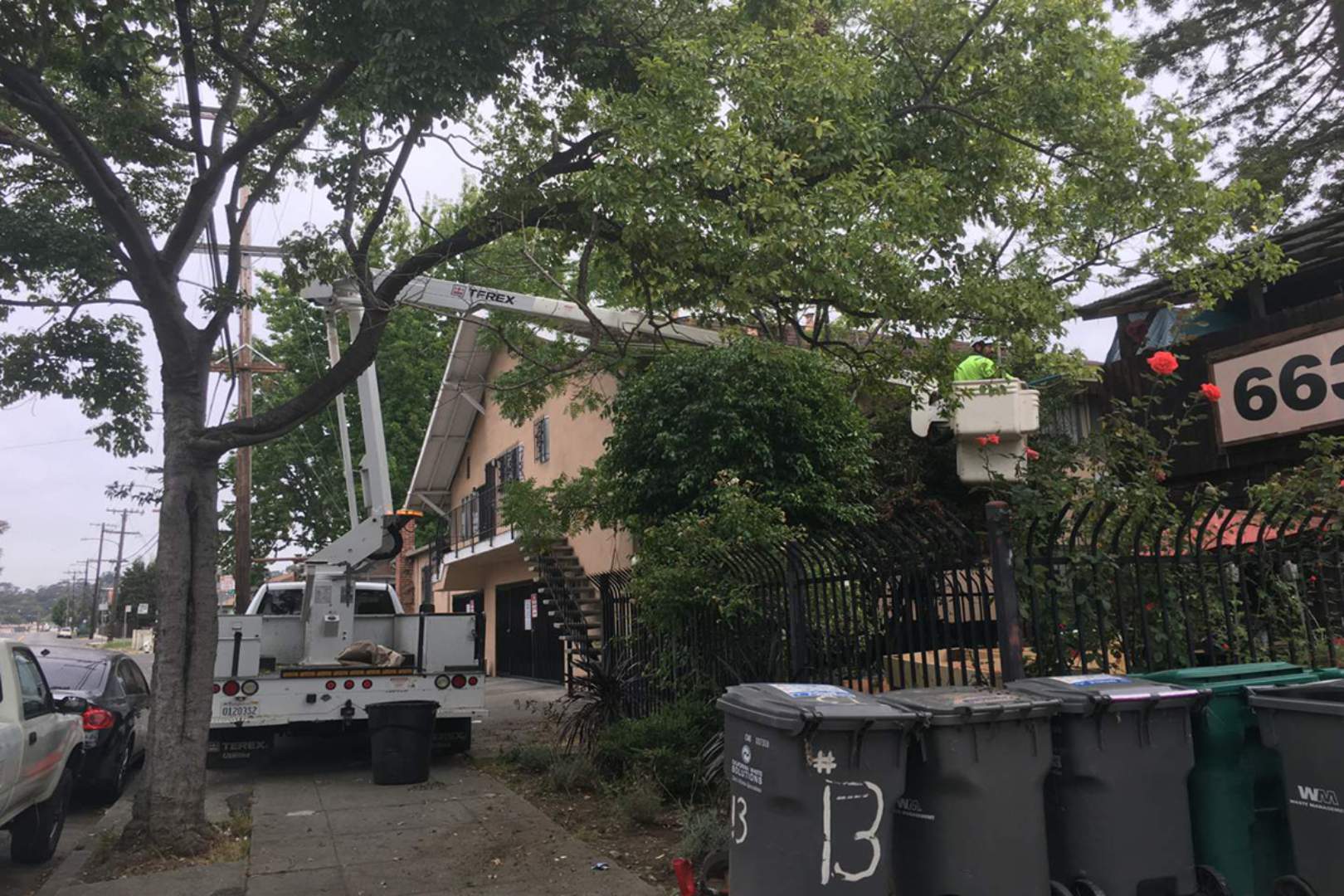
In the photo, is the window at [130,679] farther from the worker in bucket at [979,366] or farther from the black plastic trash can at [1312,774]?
the black plastic trash can at [1312,774]

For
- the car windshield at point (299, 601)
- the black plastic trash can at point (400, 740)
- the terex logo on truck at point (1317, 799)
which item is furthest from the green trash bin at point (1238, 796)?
the car windshield at point (299, 601)

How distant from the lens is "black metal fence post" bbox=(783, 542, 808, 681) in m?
7.40

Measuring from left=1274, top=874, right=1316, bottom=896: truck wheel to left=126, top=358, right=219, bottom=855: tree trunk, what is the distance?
22.4 feet

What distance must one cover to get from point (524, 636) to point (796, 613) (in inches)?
661

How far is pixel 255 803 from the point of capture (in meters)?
9.23

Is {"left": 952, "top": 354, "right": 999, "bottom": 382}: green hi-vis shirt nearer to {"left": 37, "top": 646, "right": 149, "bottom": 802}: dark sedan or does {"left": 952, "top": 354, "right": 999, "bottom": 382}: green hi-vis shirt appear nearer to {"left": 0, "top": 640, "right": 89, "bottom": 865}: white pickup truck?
{"left": 0, "top": 640, "right": 89, "bottom": 865}: white pickup truck

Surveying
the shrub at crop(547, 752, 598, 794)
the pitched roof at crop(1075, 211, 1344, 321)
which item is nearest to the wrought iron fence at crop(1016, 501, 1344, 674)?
the shrub at crop(547, 752, 598, 794)

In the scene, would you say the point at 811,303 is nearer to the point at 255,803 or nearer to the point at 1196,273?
the point at 1196,273

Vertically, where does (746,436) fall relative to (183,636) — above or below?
above

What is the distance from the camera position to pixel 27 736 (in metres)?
6.57

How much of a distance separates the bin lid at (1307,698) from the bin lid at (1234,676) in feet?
0.64

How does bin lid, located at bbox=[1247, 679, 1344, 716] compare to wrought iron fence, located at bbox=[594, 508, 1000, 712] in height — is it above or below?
below

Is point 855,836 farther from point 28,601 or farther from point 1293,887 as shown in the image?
point 28,601

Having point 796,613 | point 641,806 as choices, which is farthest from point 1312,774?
point 641,806
